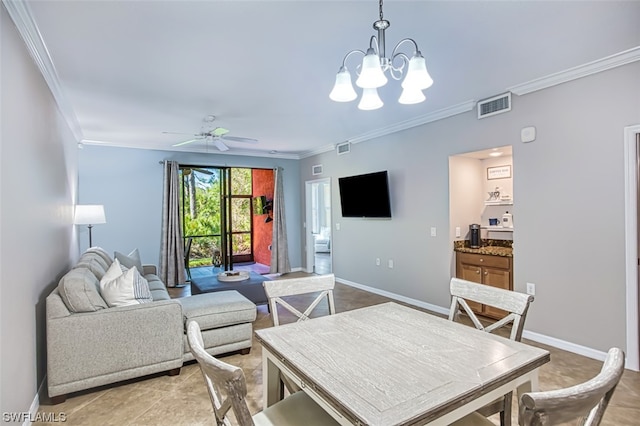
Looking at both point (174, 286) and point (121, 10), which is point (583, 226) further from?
point (174, 286)

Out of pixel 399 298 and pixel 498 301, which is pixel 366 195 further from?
pixel 498 301

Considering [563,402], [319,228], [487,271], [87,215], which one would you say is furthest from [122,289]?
[319,228]

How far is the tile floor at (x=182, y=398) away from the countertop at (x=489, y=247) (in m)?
1.21

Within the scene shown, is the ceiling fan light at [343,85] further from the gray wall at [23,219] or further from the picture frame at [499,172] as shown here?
the picture frame at [499,172]

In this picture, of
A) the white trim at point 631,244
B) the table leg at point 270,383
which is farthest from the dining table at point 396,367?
the white trim at point 631,244

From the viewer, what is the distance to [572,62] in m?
2.89

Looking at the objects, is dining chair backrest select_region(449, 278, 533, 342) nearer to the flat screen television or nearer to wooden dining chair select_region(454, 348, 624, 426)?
wooden dining chair select_region(454, 348, 624, 426)

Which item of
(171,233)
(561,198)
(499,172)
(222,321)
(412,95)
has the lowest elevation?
(222,321)

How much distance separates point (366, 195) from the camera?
17.9 ft

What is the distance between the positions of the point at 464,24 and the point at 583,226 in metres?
2.17

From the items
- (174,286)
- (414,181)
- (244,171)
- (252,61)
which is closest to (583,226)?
(414,181)

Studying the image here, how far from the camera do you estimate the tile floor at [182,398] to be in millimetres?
2229

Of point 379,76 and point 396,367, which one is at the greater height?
point 379,76

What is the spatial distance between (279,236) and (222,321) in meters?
4.15
